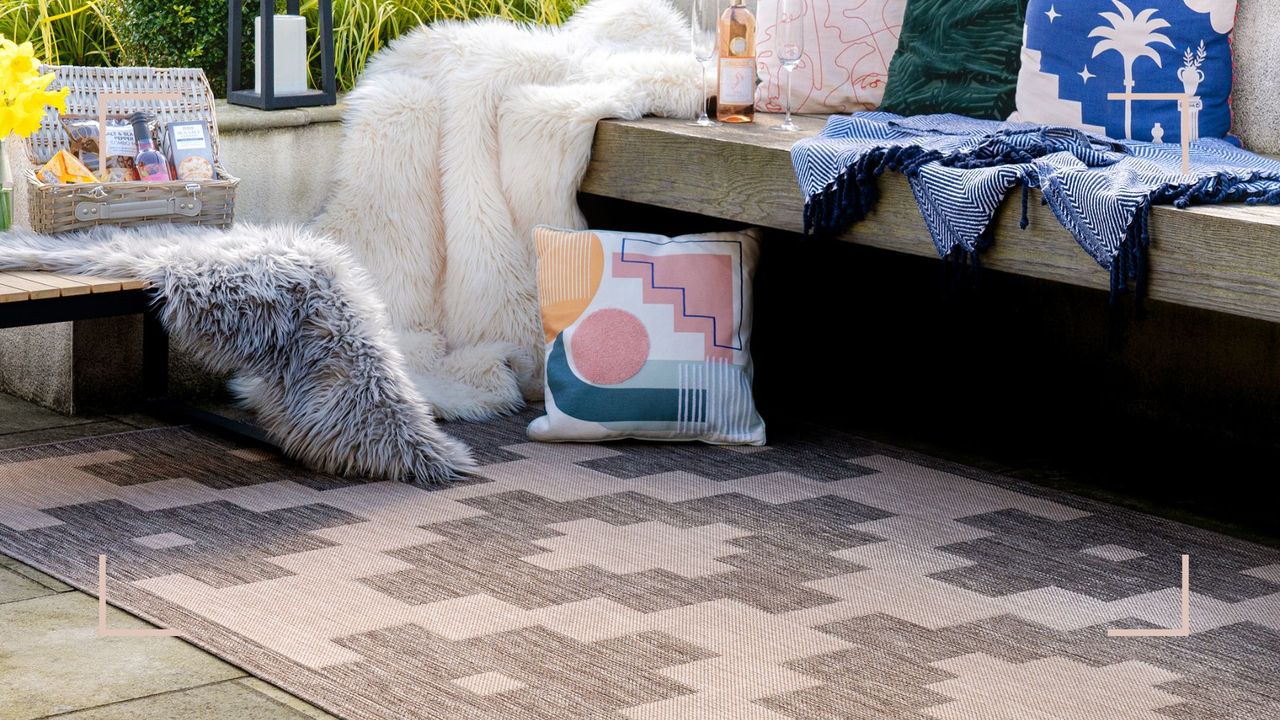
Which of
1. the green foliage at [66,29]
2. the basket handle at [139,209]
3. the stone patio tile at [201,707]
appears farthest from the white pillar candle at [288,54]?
the stone patio tile at [201,707]

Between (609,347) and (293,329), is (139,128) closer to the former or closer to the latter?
(293,329)

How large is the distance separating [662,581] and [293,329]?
81 centimetres

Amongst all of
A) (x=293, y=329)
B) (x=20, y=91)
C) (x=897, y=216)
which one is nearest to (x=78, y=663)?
(x=293, y=329)

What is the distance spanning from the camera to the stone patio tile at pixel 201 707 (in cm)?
174

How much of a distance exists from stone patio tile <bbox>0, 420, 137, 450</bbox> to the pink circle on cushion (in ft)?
2.84

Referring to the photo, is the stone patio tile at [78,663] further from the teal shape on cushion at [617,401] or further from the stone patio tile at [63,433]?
the teal shape on cushion at [617,401]

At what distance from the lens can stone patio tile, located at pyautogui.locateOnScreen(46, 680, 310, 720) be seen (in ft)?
5.69

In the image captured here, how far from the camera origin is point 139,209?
2.87m

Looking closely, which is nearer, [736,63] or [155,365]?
[155,365]

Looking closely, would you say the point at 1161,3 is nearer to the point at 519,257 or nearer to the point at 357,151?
the point at 519,257

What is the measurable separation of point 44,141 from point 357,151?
2.07ft

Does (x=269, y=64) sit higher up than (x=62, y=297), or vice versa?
(x=269, y=64)

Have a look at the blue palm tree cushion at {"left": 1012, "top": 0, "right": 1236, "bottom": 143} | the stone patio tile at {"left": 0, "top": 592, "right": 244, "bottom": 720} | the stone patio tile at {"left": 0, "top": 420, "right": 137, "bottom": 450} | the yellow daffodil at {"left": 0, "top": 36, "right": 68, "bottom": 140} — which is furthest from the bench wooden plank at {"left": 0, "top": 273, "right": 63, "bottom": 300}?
the blue palm tree cushion at {"left": 1012, "top": 0, "right": 1236, "bottom": 143}

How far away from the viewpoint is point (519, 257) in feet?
10.6
